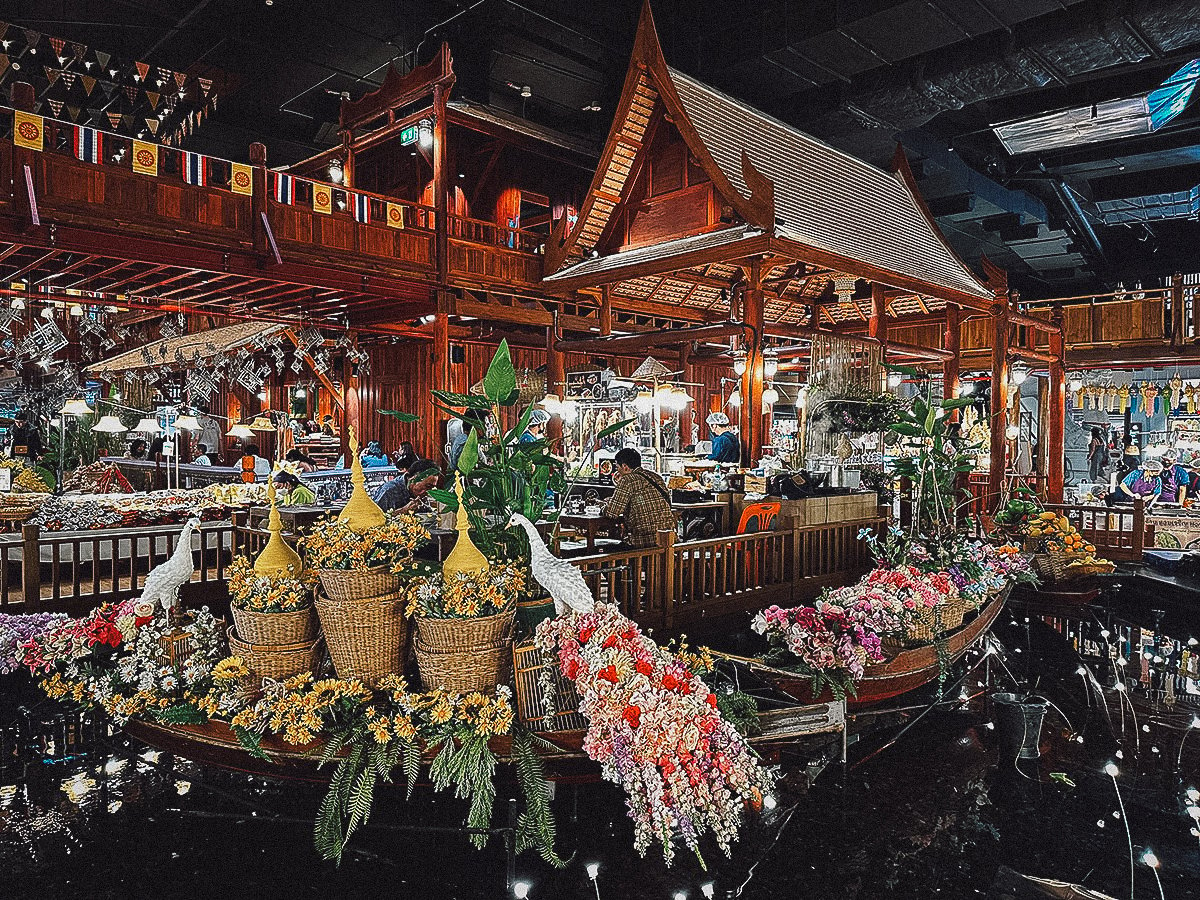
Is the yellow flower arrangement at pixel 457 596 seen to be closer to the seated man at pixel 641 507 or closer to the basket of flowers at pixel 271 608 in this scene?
the basket of flowers at pixel 271 608

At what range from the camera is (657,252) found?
905 cm

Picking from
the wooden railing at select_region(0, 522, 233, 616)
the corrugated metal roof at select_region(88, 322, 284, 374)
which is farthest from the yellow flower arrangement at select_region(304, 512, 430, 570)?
the corrugated metal roof at select_region(88, 322, 284, 374)

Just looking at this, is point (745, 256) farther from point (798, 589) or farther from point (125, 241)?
point (125, 241)

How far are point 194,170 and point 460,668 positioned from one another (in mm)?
7699

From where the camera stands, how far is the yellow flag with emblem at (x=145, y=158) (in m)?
8.21

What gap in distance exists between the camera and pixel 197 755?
3654mm

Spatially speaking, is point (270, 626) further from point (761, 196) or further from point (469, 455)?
point (761, 196)

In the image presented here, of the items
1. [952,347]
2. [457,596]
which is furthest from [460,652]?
[952,347]

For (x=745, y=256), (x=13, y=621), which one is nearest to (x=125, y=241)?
(x=13, y=621)

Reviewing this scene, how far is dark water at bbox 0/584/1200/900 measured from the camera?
10.9 ft

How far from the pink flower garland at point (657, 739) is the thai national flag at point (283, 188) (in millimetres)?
7964

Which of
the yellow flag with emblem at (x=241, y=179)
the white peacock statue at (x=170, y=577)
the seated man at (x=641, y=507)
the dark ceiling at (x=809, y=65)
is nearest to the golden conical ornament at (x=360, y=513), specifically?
the white peacock statue at (x=170, y=577)

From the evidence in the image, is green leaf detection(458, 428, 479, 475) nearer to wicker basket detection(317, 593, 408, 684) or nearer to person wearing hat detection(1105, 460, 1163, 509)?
wicker basket detection(317, 593, 408, 684)

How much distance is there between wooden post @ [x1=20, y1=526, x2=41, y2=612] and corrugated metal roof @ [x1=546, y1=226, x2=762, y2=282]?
21.2 feet
